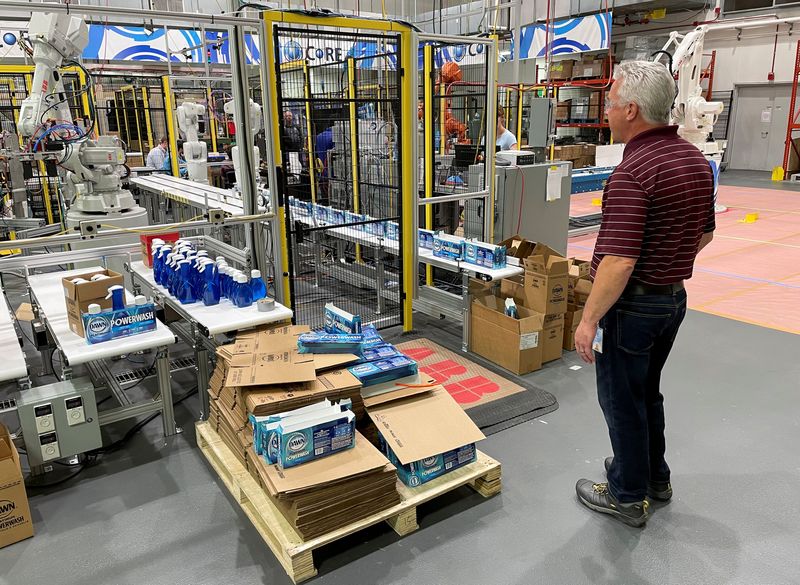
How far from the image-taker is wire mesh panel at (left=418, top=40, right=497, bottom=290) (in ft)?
17.7

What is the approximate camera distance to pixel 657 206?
85.5 inches

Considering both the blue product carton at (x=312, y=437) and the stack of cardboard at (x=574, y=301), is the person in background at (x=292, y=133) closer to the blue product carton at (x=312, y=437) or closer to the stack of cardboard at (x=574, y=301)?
the stack of cardboard at (x=574, y=301)

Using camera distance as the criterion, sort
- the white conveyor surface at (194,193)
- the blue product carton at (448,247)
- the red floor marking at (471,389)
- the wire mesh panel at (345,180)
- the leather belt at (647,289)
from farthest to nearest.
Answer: the white conveyor surface at (194,193)
the blue product carton at (448,247)
the wire mesh panel at (345,180)
the red floor marking at (471,389)
the leather belt at (647,289)

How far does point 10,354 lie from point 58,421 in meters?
0.40

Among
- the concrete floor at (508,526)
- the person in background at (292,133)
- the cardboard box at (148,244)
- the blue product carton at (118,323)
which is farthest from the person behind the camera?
the person in background at (292,133)

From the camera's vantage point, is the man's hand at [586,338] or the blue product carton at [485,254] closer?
the man's hand at [586,338]

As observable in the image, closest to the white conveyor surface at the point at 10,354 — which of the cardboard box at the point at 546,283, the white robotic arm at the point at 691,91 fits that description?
the cardboard box at the point at 546,283

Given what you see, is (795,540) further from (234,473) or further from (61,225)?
(61,225)

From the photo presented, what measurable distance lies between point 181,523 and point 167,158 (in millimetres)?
7999

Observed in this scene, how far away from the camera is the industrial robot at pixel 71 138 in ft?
12.8

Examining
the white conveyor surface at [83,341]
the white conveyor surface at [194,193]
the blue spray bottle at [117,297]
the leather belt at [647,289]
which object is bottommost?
the white conveyor surface at [83,341]

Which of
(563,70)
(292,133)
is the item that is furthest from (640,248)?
(563,70)

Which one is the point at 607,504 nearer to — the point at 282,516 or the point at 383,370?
the point at 383,370

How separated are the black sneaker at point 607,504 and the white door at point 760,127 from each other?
1568 cm
